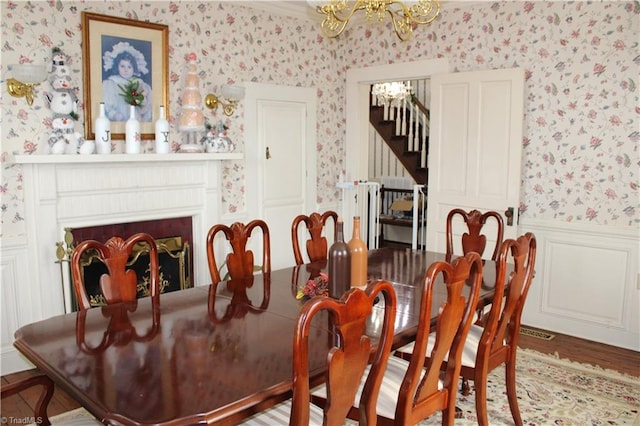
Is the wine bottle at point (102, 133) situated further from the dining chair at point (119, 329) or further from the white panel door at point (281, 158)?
the dining chair at point (119, 329)

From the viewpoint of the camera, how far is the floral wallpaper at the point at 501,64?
3.36 meters

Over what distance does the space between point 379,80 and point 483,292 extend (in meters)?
3.14

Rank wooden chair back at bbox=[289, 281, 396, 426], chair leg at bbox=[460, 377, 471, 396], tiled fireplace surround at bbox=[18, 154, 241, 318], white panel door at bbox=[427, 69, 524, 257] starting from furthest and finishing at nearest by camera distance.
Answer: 1. white panel door at bbox=[427, 69, 524, 257]
2. tiled fireplace surround at bbox=[18, 154, 241, 318]
3. chair leg at bbox=[460, 377, 471, 396]
4. wooden chair back at bbox=[289, 281, 396, 426]

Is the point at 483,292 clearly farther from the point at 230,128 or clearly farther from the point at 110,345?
the point at 230,128

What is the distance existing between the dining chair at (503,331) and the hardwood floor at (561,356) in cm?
127

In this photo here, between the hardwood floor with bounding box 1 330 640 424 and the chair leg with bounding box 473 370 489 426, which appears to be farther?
the hardwood floor with bounding box 1 330 640 424

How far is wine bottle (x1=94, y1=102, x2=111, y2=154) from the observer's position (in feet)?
11.5

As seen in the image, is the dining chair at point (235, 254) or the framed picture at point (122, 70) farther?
the framed picture at point (122, 70)

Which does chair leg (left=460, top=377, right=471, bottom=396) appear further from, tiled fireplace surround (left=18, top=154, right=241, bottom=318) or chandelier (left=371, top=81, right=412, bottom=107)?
chandelier (left=371, top=81, right=412, bottom=107)

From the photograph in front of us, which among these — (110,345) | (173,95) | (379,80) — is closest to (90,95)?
(173,95)

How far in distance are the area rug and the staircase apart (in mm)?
4530

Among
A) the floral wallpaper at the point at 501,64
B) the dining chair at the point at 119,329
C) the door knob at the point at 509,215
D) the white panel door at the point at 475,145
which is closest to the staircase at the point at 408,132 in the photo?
the floral wallpaper at the point at 501,64

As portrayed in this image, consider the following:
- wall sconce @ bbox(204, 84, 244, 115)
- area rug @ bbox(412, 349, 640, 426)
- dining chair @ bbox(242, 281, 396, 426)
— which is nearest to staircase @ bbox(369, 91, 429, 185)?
wall sconce @ bbox(204, 84, 244, 115)

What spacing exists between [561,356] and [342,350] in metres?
2.78
